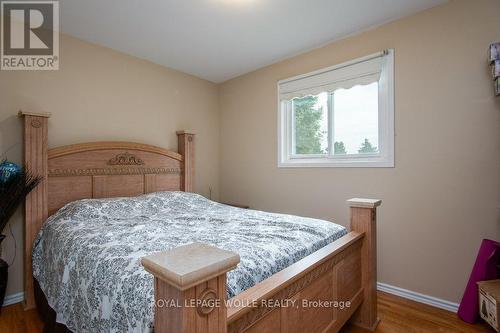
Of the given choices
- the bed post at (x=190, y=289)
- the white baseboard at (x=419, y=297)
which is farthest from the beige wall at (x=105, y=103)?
the white baseboard at (x=419, y=297)

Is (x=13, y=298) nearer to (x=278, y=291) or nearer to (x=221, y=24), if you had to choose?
(x=278, y=291)

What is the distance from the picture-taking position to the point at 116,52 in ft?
9.30

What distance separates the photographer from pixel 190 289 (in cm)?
65

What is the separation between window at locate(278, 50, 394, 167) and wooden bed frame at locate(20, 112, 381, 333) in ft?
2.94

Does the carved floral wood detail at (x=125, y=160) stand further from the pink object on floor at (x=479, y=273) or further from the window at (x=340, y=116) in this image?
the pink object on floor at (x=479, y=273)

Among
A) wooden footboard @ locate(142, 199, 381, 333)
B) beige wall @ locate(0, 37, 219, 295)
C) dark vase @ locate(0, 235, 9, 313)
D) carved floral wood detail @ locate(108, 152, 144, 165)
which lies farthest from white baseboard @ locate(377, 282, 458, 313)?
dark vase @ locate(0, 235, 9, 313)

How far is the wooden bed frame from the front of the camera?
0.69m

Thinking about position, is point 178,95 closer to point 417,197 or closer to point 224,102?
point 224,102

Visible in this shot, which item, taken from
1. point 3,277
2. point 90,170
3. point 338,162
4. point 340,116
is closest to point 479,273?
point 338,162

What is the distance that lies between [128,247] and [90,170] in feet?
4.93

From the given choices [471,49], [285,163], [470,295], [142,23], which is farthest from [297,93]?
[470,295]

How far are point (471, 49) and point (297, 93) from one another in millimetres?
1521

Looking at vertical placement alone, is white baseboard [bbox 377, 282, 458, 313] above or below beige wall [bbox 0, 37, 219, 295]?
below

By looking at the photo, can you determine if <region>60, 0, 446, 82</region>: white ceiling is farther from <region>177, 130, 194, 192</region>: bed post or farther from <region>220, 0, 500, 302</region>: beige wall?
<region>177, 130, 194, 192</region>: bed post
